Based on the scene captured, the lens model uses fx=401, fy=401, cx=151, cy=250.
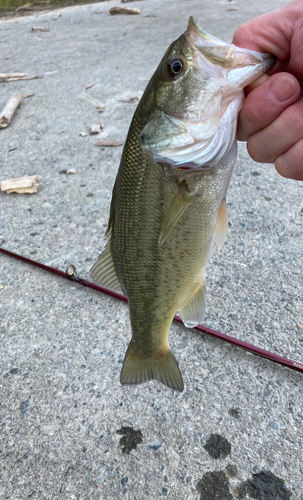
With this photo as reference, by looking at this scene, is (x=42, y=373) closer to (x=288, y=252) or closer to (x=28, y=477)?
(x=28, y=477)

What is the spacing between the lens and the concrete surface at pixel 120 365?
1.81 meters

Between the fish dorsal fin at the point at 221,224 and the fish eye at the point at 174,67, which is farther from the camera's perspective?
the fish dorsal fin at the point at 221,224

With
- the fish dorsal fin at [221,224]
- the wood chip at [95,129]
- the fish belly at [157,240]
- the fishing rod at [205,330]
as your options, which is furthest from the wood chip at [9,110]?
the fish dorsal fin at [221,224]

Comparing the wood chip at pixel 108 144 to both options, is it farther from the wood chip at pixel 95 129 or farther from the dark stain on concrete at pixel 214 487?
the dark stain on concrete at pixel 214 487

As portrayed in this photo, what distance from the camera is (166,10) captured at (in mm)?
9453

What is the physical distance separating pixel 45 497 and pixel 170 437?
611mm

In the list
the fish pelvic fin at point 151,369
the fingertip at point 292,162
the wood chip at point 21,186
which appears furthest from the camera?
the wood chip at point 21,186

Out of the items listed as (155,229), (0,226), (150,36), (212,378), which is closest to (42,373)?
(212,378)

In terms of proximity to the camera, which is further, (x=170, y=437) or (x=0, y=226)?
(x=0, y=226)

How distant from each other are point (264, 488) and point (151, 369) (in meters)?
0.73

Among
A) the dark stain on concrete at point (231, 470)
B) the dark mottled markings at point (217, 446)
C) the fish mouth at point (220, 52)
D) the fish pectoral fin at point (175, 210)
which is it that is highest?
the fish mouth at point (220, 52)

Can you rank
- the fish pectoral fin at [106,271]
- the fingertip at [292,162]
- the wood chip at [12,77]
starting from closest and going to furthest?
1. the fingertip at [292,162]
2. the fish pectoral fin at [106,271]
3. the wood chip at [12,77]

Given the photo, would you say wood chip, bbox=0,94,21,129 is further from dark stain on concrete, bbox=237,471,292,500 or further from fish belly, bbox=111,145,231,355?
dark stain on concrete, bbox=237,471,292,500

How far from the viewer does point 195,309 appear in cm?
160
